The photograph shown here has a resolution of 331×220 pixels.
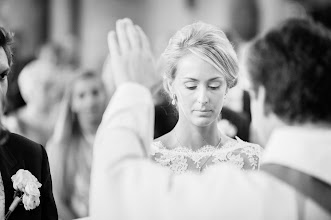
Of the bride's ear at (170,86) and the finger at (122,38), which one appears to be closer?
the finger at (122,38)

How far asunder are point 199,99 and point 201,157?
12.1 inches

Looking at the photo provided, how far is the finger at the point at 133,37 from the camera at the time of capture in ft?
5.52

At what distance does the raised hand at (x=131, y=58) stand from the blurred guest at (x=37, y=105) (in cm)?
351

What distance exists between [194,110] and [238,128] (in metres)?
0.96

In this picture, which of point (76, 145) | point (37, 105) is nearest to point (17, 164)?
point (76, 145)

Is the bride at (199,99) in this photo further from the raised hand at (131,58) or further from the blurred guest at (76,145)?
the blurred guest at (76,145)

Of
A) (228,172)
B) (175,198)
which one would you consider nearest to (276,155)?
(228,172)

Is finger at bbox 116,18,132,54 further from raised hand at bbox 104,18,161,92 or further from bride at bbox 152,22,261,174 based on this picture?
bride at bbox 152,22,261,174

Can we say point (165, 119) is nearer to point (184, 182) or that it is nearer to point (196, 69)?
point (196, 69)

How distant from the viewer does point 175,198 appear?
4.97 ft

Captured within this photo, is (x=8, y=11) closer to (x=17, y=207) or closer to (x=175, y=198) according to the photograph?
(x=17, y=207)

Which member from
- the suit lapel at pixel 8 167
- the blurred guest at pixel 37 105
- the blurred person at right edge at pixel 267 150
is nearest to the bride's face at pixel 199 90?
the suit lapel at pixel 8 167

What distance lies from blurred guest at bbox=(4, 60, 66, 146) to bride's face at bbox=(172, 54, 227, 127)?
8.81ft

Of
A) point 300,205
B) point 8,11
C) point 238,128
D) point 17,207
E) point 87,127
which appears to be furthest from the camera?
point 8,11
